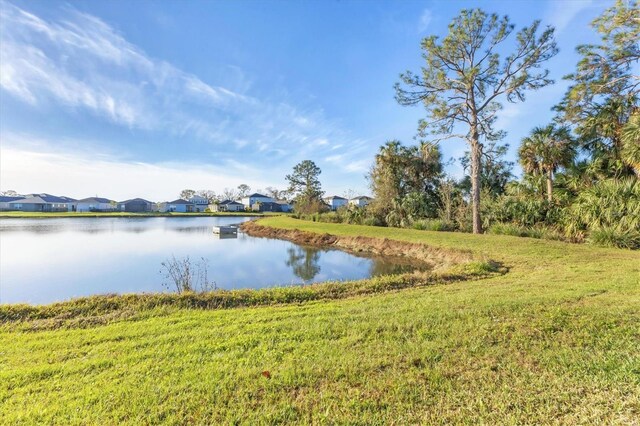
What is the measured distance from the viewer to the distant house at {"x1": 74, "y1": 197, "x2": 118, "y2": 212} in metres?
64.9

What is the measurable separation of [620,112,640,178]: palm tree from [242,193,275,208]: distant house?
213 feet

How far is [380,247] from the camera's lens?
50.8ft

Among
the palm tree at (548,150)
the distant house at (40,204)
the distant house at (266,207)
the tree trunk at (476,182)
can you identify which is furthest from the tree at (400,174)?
the distant house at (40,204)

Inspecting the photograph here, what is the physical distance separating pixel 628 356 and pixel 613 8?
16470mm

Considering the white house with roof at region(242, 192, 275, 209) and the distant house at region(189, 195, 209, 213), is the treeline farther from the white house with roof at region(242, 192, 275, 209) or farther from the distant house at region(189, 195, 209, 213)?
the distant house at region(189, 195, 209, 213)

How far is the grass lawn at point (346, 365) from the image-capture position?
2.15 m

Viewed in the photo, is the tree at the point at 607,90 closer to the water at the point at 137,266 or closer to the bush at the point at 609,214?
the bush at the point at 609,214

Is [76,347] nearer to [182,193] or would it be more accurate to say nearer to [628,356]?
[628,356]

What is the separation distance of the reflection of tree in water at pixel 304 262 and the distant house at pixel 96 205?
209 feet

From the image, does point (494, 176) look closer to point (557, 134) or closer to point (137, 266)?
point (557, 134)

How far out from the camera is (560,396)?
88.2 inches

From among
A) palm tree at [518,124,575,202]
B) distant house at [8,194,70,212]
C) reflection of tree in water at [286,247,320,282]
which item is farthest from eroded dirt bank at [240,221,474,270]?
distant house at [8,194,70,212]

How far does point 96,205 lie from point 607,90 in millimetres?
81639

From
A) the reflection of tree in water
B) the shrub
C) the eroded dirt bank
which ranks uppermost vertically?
the shrub
